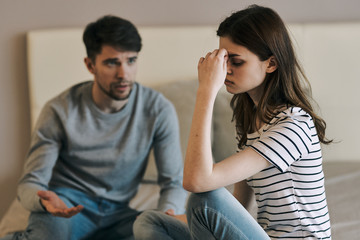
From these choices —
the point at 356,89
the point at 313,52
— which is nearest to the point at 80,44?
the point at 313,52

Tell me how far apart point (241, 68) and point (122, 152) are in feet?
2.26

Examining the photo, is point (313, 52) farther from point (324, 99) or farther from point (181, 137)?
point (181, 137)

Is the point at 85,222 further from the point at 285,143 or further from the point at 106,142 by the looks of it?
the point at 285,143

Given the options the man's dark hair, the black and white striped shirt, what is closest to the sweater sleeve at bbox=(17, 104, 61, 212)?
the man's dark hair

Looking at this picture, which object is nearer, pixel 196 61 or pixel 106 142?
pixel 106 142

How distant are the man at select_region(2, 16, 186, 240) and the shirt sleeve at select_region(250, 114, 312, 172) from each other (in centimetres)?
62

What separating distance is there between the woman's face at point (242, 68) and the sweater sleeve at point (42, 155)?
757 mm

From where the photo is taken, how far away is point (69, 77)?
2312 mm

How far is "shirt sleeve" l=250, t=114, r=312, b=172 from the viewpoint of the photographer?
105 centimetres

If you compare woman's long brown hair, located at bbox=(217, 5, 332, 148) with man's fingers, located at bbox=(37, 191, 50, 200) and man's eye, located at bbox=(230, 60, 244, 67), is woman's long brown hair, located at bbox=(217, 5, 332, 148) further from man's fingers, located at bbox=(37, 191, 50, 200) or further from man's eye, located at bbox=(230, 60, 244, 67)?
man's fingers, located at bbox=(37, 191, 50, 200)

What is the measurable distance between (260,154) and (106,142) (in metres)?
0.77

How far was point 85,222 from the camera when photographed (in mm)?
1580

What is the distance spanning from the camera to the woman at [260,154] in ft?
3.42

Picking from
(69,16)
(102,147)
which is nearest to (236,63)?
(102,147)
